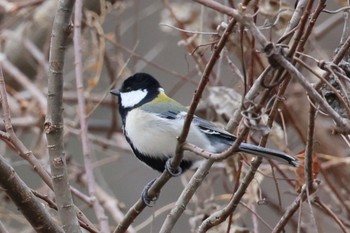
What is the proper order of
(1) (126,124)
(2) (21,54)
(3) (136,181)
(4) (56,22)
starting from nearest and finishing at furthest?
(4) (56,22), (1) (126,124), (2) (21,54), (3) (136,181)

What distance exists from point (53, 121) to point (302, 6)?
562 mm

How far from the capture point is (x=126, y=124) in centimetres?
221

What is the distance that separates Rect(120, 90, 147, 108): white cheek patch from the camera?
2.32 meters

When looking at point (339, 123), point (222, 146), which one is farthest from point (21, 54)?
point (339, 123)

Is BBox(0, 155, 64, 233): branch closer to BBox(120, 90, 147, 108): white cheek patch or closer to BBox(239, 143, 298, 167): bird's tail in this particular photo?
BBox(239, 143, 298, 167): bird's tail

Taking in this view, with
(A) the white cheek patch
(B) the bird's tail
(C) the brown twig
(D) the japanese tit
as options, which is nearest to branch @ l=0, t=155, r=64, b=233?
(C) the brown twig

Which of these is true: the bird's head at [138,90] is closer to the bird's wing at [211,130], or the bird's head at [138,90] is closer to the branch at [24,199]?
the bird's wing at [211,130]

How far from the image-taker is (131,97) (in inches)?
92.7

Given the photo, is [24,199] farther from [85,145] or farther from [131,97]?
[131,97]

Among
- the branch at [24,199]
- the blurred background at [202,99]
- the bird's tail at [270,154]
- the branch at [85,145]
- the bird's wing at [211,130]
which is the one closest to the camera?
the branch at [24,199]

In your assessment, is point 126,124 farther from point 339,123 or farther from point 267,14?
point 339,123

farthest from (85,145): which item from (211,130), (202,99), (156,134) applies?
(202,99)

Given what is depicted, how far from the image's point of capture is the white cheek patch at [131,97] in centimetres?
232

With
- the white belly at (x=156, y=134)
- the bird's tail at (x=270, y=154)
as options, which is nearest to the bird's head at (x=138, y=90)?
the white belly at (x=156, y=134)
